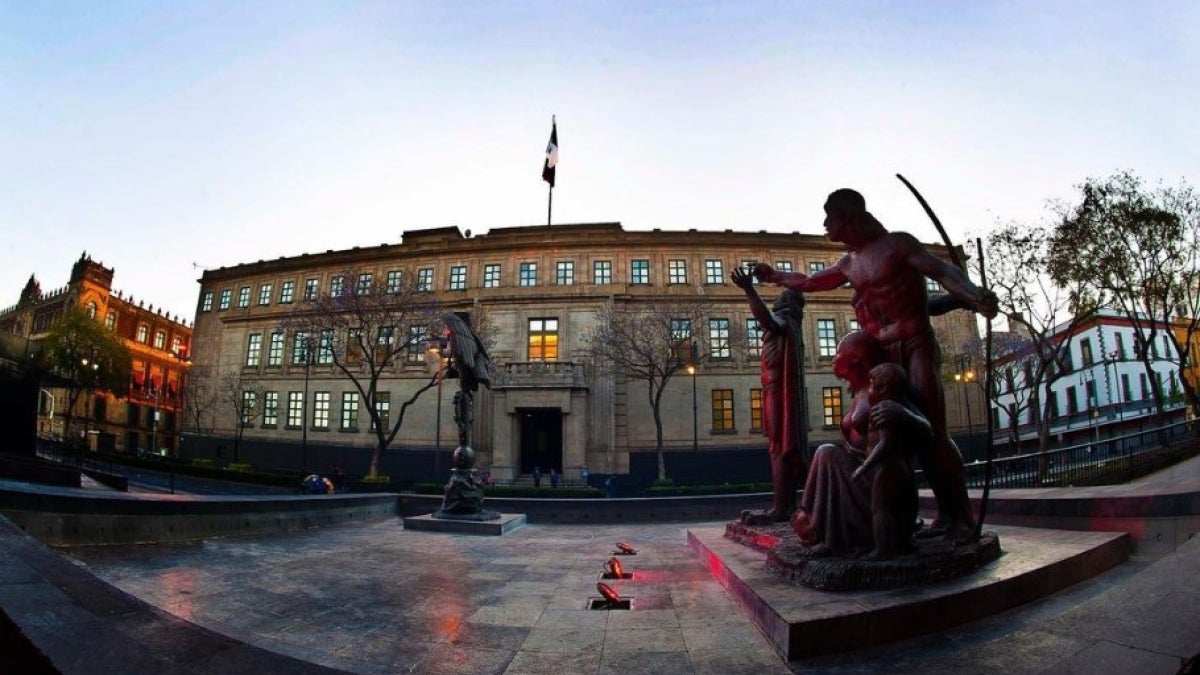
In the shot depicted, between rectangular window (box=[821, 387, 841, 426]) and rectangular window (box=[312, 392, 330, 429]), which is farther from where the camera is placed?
rectangular window (box=[312, 392, 330, 429])

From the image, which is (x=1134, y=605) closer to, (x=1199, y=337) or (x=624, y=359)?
(x=624, y=359)

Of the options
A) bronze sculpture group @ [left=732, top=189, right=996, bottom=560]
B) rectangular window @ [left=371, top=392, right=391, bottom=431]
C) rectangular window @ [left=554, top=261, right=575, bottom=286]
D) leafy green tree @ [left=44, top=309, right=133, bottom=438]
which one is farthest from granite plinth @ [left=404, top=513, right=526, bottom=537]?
leafy green tree @ [left=44, top=309, right=133, bottom=438]

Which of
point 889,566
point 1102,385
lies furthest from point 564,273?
point 1102,385

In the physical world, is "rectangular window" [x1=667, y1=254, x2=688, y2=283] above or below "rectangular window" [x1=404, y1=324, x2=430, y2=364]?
above

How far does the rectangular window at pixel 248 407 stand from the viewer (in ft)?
124

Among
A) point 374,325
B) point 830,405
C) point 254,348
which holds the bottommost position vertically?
point 830,405

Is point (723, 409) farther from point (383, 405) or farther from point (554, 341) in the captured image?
point (383, 405)

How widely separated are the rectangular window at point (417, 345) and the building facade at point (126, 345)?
31.4 metres

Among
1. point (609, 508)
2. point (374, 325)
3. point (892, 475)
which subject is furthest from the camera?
point (374, 325)

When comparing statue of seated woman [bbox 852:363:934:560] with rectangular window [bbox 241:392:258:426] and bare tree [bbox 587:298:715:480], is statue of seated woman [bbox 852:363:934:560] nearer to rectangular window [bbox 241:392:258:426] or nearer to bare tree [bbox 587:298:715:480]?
bare tree [bbox 587:298:715:480]

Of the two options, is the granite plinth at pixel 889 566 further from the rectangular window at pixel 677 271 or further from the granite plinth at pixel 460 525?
the rectangular window at pixel 677 271

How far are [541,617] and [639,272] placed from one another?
3283 centimetres

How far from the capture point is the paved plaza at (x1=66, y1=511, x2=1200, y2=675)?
2.91 m

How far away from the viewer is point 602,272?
3659 cm
